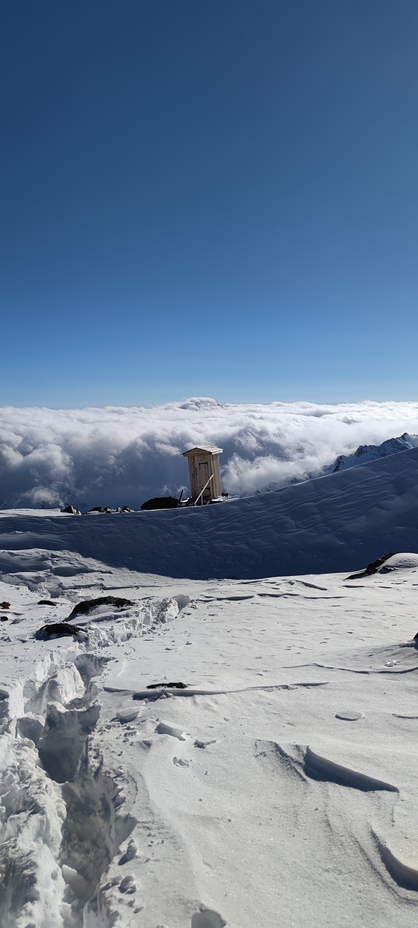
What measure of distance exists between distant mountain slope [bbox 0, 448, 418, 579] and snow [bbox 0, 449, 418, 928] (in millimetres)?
5991

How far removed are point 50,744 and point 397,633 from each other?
Answer: 4.20m

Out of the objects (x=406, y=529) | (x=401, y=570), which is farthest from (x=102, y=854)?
(x=406, y=529)

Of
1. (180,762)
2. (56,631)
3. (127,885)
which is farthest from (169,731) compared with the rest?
(56,631)

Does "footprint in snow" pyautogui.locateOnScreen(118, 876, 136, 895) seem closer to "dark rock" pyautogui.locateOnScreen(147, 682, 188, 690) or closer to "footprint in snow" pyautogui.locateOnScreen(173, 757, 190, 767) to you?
"footprint in snow" pyautogui.locateOnScreen(173, 757, 190, 767)

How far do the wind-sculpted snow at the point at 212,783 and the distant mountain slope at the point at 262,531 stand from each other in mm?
8555

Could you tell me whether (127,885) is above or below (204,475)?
below

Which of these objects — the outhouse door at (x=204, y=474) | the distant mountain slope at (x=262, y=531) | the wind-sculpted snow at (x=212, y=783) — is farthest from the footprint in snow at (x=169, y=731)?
the outhouse door at (x=204, y=474)

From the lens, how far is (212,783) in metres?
3.28

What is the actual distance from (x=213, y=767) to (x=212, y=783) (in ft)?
0.61

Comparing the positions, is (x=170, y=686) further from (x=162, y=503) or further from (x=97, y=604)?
(x=162, y=503)

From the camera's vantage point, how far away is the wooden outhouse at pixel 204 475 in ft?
69.4

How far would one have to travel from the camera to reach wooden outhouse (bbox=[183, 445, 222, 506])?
69.4ft

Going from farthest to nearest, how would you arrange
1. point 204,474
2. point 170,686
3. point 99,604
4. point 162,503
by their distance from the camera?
point 162,503 < point 204,474 < point 99,604 < point 170,686

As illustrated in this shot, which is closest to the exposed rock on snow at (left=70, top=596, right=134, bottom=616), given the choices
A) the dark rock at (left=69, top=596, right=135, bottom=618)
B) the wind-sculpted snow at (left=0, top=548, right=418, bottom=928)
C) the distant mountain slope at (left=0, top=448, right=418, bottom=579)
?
the dark rock at (left=69, top=596, right=135, bottom=618)
